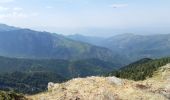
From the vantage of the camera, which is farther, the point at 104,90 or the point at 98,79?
the point at 98,79

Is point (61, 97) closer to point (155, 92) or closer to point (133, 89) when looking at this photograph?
point (133, 89)

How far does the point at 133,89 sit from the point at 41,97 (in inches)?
652

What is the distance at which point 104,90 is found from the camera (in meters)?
60.1

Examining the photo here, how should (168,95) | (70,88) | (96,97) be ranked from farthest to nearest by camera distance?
(168,95) < (70,88) < (96,97)

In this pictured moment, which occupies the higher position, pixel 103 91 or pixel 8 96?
pixel 8 96

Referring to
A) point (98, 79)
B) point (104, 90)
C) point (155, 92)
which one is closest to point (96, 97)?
point (104, 90)

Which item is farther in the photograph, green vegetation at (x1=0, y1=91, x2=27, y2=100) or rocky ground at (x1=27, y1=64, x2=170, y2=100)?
rocky ground at (x1=27, y1=64, x2=170, y2=100)

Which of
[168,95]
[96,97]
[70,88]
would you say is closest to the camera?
[96,97]

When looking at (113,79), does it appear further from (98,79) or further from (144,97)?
(144,97)

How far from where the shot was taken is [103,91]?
59.7 m

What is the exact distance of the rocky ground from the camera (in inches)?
2318

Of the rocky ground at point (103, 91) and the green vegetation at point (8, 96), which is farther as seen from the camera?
the rocky ground at point (103, 91)

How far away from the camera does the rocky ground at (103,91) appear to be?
58.9 metres

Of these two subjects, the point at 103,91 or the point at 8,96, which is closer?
→ the point at 8,96
